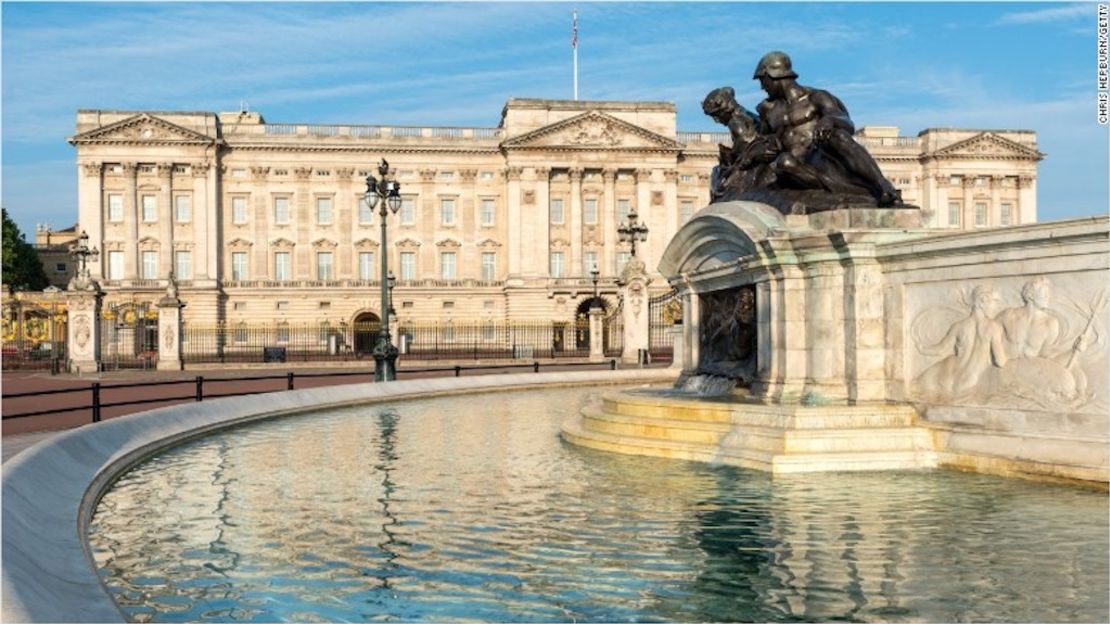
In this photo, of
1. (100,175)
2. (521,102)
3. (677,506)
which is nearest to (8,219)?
(100,175)

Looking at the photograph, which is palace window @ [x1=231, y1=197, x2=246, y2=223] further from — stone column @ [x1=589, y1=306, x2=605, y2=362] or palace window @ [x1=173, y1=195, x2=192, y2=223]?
stone column @ [x1=589, y1=306, x2=605, y2=362]

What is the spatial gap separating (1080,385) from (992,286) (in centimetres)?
128

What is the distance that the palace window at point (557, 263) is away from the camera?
7925 cm

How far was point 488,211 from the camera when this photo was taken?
80.3 m

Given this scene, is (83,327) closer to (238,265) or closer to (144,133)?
(238,265)

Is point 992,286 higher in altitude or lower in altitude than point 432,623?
higher

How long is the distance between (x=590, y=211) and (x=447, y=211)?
10.5m

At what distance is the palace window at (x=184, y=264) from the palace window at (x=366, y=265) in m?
11.7

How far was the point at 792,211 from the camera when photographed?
12750 mm

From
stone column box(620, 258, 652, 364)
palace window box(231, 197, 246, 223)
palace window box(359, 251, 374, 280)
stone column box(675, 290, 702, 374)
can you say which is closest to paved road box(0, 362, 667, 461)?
stone column box(620, 258, 652, 364)

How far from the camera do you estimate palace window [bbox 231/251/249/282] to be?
254ft

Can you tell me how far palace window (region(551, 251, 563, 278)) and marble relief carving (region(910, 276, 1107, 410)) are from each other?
2675 inches

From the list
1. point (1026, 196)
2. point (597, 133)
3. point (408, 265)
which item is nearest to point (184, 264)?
point (408, 265)

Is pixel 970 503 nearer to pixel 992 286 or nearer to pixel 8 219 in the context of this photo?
pixel 992 286
